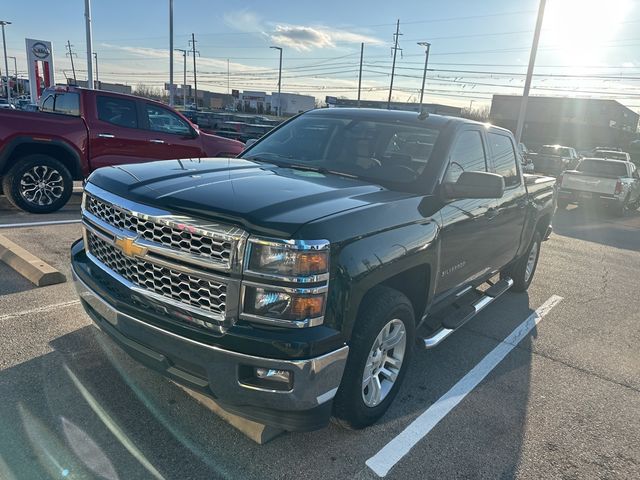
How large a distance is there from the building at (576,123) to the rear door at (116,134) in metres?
54.9

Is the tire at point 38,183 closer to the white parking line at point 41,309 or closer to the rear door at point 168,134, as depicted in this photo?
the rear door at point 168,134

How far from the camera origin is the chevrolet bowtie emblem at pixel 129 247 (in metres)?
2.61

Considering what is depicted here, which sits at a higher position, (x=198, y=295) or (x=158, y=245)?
(x=158, y=245)

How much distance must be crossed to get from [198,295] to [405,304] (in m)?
1.25

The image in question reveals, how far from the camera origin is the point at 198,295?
8.05ft

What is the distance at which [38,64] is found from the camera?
20875 mm

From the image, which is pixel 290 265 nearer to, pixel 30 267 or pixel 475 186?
pixel 475 186

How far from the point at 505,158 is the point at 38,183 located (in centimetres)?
674

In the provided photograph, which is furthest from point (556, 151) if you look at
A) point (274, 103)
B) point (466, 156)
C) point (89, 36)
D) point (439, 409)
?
point (274, 103)

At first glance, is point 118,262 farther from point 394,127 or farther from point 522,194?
point 522,194

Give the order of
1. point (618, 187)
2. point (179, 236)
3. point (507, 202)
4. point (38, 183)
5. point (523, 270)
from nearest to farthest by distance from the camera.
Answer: point (179, 236) < point (507, 202) < point (523, 270) < point (38, 183) < point (618, 187)

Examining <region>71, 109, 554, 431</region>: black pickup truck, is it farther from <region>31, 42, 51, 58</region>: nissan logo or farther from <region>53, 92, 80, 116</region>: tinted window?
<region>31, 42, 51, 58</region>: nissan logo

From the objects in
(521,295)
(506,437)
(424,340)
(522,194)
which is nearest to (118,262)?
(424,340)

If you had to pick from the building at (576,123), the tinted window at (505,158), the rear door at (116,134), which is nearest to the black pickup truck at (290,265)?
the tinted window at (505,158)
